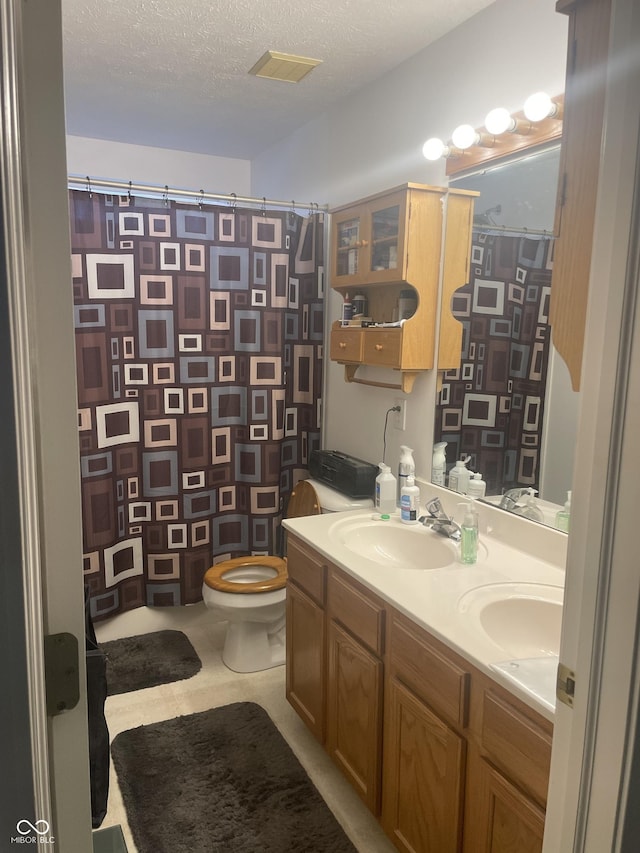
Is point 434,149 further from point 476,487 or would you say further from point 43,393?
point 43,393

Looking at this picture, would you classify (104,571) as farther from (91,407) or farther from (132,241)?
(132,241)

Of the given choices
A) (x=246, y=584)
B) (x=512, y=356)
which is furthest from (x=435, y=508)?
(x=246, y=584)

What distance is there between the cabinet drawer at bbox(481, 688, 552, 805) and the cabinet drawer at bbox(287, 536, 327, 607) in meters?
0.80

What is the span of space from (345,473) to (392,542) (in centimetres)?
50

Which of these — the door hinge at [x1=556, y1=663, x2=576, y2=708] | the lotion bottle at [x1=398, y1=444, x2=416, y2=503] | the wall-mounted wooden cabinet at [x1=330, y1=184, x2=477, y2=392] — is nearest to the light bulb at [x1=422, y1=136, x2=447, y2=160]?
the wall-mounted wooden cabinet at [x1=330, y1=184, x2=477, y2=392]

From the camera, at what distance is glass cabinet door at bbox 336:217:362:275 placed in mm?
2588

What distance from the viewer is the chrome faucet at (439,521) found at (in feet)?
6.87

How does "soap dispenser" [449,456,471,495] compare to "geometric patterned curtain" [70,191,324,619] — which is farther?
"geometric patterned curtain" [70,191,324,619]

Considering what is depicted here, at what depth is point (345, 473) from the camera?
2668 millimetres

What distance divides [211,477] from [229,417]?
1.00 feet

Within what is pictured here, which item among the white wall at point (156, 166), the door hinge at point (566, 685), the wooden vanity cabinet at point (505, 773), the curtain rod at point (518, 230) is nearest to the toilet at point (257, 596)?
the curtain rod at point (518, 230)

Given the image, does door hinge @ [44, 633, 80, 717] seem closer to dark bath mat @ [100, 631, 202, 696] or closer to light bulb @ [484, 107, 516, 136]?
light bulb @ [484, 107, 516, 136]

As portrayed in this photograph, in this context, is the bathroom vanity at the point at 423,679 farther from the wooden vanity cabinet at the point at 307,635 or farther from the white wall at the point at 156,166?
the white wall at the point at 156,166

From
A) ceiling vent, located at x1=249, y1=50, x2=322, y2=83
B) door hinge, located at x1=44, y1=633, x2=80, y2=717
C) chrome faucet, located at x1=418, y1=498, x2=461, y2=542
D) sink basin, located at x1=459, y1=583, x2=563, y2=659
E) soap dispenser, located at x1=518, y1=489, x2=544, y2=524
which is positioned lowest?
sink basin, located at x1=459, y1=583, x2=563, y2=659
